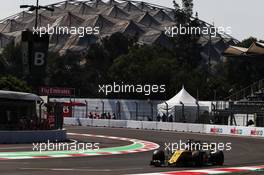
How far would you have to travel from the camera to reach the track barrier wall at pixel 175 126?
134 feet

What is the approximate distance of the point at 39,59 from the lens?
92.9ft

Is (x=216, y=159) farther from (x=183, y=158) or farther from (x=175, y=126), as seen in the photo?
(x=175, y=126)

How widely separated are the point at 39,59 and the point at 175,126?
21399 mm

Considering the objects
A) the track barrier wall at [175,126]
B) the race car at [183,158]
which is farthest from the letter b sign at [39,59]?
the track barrier wall at [175,126]

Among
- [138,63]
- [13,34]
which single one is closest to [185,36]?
[138,63]

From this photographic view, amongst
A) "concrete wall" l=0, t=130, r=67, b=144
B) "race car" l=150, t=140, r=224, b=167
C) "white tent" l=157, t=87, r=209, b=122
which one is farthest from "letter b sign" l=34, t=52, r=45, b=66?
"white tent" l=157, t=87, r=209, b=122

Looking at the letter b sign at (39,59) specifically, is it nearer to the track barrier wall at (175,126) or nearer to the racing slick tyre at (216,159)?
the racing slick tyre at (216,159)

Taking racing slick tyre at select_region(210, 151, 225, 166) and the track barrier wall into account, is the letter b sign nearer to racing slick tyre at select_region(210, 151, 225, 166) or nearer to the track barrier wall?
racing slick tyre at select_region(210, 151, 225, 166)

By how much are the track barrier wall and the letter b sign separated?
17128mm

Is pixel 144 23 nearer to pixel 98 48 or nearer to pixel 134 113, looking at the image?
pixel 98 48

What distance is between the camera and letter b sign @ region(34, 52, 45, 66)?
2819cm

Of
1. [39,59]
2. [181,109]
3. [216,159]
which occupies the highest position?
[39,59]

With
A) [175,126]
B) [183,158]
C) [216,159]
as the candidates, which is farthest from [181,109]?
[183,158]

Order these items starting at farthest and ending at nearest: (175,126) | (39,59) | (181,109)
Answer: (181,109)
(175,126)
(39,59)
